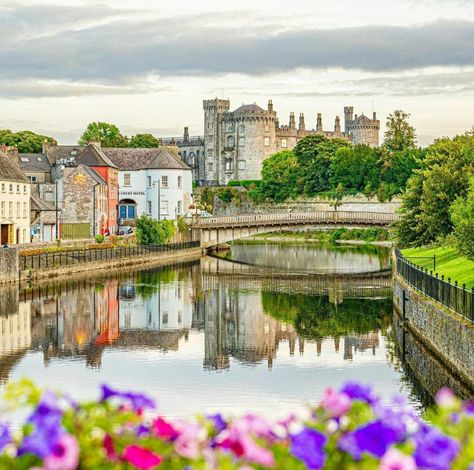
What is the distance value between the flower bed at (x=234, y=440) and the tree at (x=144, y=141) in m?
130

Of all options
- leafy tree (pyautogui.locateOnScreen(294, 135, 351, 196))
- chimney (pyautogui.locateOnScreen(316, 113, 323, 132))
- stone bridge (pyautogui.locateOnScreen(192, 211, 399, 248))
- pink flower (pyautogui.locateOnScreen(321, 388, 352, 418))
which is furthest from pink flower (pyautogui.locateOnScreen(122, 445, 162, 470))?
chimney (pyautogui.locateOnScreen(316, 113, 323, 132))

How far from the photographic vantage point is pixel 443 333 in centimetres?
2769

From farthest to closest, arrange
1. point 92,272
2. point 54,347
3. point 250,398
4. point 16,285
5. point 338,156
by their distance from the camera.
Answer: point 338,156
point 92,272
point 16,285
point 54,347
point 250,398

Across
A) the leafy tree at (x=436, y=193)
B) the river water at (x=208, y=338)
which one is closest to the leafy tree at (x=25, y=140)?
the river water at (x=208, y=338)

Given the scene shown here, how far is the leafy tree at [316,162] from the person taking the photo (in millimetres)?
128750

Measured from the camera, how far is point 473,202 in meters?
35.1

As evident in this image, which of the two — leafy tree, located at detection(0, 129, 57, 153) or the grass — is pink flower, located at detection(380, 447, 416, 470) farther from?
leafy tree, located at detection(0, 129, 57, 153)

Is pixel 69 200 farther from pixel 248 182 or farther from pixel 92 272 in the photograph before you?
pixel 248 182

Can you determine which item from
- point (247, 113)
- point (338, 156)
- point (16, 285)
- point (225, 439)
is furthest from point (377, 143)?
point (225, 439)

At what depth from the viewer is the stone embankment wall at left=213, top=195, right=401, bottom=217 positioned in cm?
11694

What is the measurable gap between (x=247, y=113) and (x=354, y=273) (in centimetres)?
8902

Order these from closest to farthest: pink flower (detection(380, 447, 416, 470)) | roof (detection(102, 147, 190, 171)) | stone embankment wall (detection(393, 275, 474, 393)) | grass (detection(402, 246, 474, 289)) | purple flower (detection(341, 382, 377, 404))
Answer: pink flower (detection(380, 447, 416, 470)), purple flower (detection(341, 382, 377, 404)), stone embankment wall (detection(393, 275, 474, 393)), grass (detection(402, 246, 474, 289)), roof (detection(102, 147, 190, 171))

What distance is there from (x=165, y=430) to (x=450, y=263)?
119 feet

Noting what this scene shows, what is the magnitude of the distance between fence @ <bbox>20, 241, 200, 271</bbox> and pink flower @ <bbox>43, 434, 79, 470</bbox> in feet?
159
